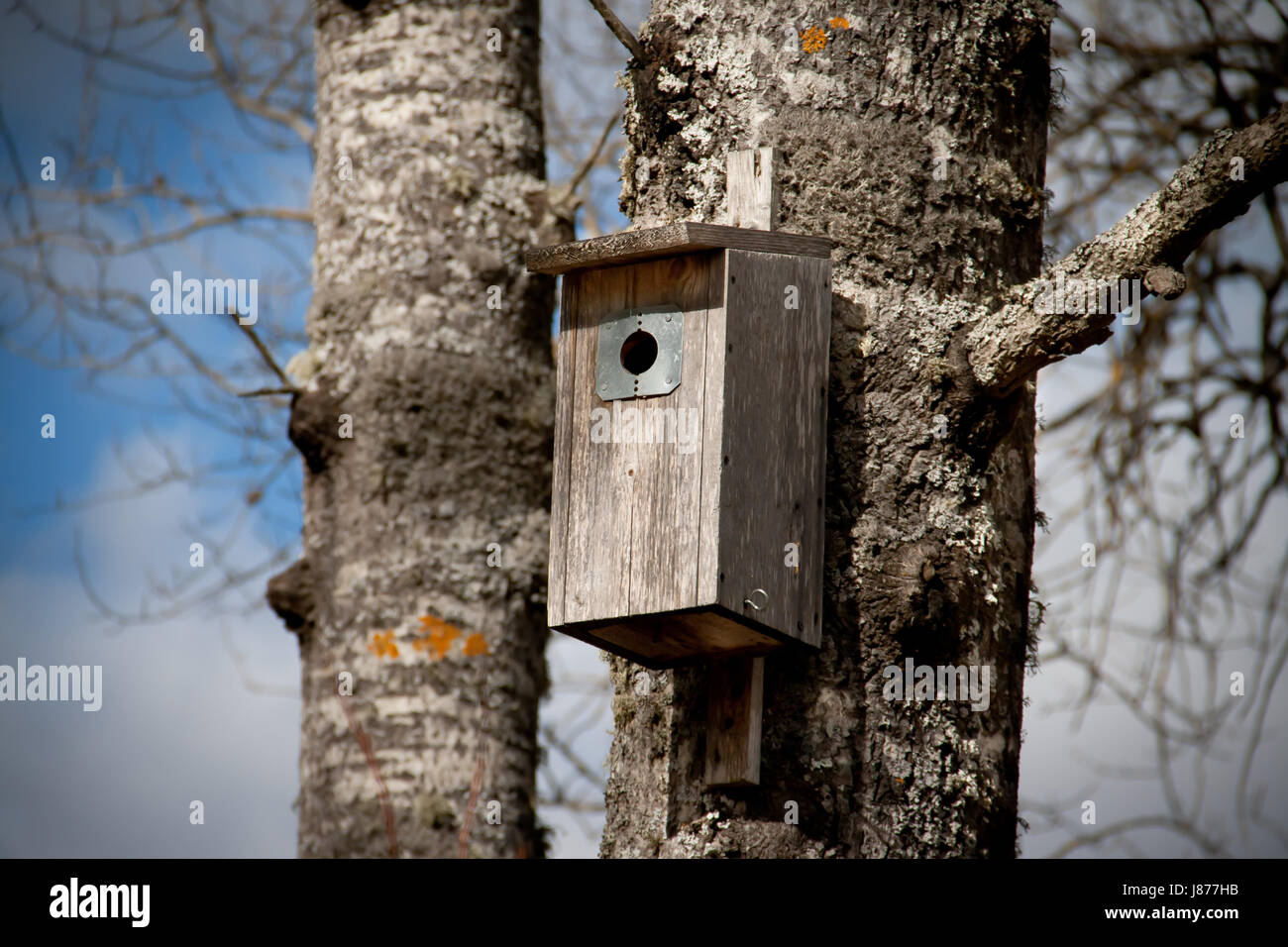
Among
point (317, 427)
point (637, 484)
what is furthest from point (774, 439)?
point (317, 427)

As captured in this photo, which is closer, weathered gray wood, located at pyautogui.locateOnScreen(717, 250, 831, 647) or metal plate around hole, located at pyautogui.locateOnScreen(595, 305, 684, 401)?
weathered gray wood, located at pyautogui.locateOnScreen(717, 250, 831, 647)

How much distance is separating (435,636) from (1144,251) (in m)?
2.36

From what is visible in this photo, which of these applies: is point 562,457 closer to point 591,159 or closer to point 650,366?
point 650,366

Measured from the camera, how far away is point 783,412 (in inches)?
106

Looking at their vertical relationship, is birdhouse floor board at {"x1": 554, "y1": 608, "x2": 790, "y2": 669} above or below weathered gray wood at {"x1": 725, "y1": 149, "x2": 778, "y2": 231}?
below

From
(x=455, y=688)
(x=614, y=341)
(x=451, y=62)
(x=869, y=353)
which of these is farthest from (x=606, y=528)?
(x=451, y=62)

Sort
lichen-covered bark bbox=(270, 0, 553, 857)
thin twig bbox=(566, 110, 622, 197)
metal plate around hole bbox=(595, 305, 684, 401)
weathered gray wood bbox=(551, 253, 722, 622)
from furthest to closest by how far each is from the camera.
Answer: thin twig bbox=(566, 110, 622, 197)
lichen-covered bark bbox=(270, 0, 553, 857)
metal plate around hole bbox=(595, 305, 684, 401)
weathered gray wood bbox=(551, 253, 722, 622)

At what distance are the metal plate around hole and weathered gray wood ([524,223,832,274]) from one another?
0.10 meters

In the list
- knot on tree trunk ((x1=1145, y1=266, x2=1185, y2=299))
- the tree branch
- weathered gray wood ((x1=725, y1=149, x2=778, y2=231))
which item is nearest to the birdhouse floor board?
the tree branch

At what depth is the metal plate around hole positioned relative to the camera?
9.08 ft

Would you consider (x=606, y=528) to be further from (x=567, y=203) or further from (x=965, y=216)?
(x=567, y=203)

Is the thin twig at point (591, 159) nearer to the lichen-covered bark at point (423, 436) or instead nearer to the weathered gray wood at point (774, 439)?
the lichen-covered bark at point (423, 436)

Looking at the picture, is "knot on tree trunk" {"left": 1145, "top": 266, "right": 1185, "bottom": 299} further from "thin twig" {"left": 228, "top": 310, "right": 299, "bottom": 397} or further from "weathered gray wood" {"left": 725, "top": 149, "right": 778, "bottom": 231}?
"thin twig" {"left": 228, "top": 310, "right": 299, "bottom": 397}

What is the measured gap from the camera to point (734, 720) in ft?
8.52
